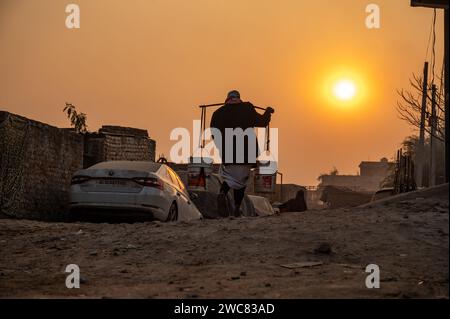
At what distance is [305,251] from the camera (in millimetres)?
8758

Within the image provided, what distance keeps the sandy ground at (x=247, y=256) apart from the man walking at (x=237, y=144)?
1.84m

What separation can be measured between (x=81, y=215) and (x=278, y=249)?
229 inches

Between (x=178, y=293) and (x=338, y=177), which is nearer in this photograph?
(x=178, y=293)

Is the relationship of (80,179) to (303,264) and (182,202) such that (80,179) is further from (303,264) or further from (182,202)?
(303,264)

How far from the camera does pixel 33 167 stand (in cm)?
1786

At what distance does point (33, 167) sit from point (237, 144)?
22.1ft

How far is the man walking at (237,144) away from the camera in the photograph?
12.8 meters

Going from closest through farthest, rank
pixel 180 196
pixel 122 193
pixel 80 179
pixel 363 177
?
pixel 122 193
pixel 80 179
pixel 180 196
pixel 363 177

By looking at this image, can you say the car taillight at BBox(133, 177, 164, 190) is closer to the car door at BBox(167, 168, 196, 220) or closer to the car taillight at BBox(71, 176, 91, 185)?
the car taillight at BBox(71, 176, 91, 185)

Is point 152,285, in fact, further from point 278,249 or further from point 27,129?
point 27,129

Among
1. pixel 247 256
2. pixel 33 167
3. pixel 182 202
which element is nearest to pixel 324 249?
pixel 247 256

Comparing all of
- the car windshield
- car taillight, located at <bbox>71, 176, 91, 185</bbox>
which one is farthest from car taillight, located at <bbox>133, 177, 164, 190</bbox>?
car taillight, located at <bbox>71, 176, 91, 185</bbox>

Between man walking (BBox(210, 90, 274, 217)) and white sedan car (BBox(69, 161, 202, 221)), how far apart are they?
1243 millimetres
